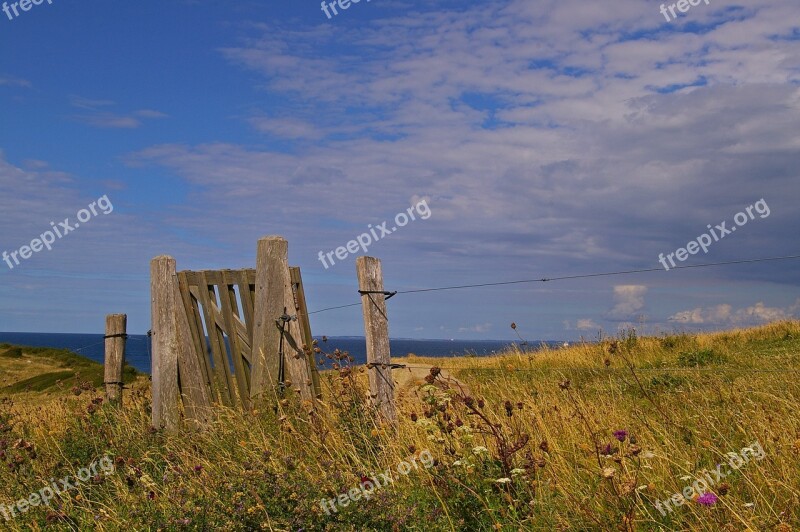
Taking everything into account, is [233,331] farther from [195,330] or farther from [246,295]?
[195,330]

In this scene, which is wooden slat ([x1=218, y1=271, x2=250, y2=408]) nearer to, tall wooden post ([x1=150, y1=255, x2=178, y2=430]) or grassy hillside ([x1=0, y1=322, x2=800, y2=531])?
grassy hillside ([x1=0, y1=322, x2=800, y2=531])

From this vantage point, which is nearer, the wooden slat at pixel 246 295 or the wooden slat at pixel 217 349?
the wooden slat at pixel 246 295

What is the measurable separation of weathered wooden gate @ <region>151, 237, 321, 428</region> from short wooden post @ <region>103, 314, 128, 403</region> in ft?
3.90

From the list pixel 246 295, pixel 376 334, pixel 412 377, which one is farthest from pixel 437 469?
pixel 412 377

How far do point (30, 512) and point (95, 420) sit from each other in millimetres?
2268

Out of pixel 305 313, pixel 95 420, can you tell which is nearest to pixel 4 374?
pixel 95 420

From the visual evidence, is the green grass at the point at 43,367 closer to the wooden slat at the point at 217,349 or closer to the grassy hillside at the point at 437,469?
the wooden slat at the point at 217,349

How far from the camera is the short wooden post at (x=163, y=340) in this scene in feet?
26.2

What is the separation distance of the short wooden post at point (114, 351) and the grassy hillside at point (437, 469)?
0.94 m

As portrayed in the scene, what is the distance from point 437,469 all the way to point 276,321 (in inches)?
133

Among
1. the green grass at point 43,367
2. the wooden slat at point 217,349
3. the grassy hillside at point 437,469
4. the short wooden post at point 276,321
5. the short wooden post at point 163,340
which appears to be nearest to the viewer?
the grassy hillside at point 437,469

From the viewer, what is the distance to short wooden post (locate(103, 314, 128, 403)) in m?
8.99

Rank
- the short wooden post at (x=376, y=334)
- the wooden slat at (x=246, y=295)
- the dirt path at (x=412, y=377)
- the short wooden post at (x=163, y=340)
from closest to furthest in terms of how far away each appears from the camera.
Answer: the short wooden post at (x=376, y=334) → the wooden slat at (x=246, y=295) → the short wooden post at (x=163, y=340) → the dirt path at (x=412, y=377)

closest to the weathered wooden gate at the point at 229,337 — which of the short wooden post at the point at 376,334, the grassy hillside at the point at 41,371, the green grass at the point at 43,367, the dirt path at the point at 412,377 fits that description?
the short wooden post at the point at 376,334
